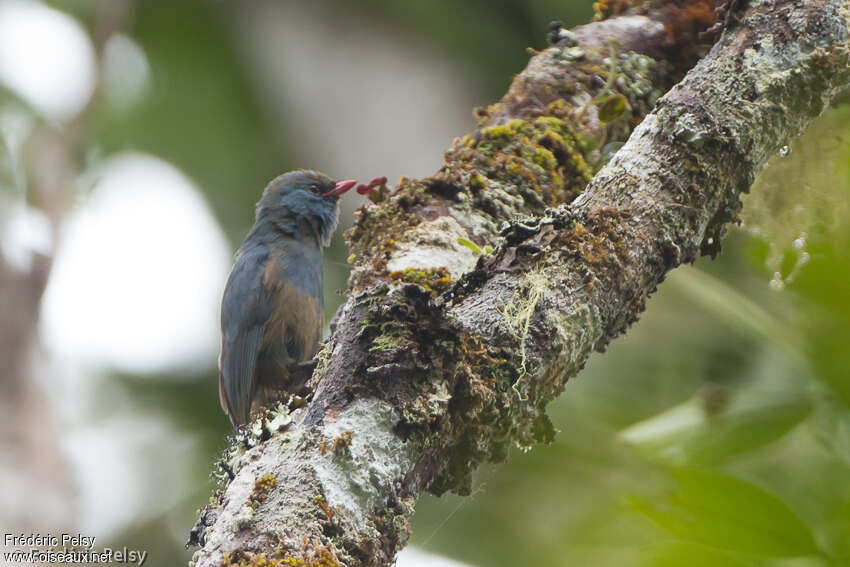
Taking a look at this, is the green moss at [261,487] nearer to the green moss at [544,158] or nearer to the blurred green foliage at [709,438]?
the blurred green foliage at [709,438]

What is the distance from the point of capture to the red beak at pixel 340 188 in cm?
503

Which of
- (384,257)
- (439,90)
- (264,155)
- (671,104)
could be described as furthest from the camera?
(264,155)

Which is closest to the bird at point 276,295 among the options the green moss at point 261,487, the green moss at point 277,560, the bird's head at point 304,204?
the bird's head at point 304,204

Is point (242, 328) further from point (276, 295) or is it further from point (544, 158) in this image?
point (544, 158)

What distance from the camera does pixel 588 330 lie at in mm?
1869

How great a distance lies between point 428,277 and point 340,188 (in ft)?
9.22

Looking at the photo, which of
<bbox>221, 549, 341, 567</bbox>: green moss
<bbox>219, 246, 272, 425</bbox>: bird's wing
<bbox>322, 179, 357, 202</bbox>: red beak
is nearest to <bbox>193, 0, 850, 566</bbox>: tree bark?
<bbox>221, 549, 341, 567</bbox>: green moss

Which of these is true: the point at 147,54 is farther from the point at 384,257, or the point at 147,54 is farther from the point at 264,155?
the point at 384,257

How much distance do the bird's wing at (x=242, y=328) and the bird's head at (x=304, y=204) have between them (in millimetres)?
249

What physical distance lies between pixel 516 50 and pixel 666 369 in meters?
4.48

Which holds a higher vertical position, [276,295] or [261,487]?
[261,487]

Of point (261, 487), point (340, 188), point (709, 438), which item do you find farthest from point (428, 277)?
point (340, 188)

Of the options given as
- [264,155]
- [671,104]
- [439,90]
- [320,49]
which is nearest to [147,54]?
[264,155]

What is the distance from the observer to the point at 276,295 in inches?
187
